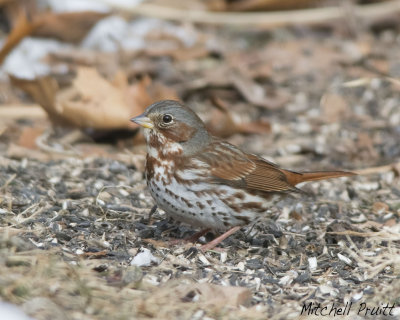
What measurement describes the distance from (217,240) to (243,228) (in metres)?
0.57

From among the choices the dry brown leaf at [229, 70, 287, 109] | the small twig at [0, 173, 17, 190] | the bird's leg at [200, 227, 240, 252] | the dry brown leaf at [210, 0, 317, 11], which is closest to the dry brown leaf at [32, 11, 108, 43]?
the dry brown leaf at [210, 0, 317, 11]

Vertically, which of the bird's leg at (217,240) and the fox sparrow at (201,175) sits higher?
the fox sparrow at (201,175)

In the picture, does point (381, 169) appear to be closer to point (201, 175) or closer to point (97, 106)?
point (201, 175)

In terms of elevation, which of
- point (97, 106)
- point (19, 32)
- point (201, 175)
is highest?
point (19, 32)

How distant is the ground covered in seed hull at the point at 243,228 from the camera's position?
3912mm

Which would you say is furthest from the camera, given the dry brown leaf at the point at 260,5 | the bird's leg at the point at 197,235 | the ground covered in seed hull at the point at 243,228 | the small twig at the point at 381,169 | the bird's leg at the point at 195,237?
the dry brown leaf at the point at 260,5

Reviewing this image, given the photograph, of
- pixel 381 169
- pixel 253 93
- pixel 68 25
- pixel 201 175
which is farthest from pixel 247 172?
pixel 68 25

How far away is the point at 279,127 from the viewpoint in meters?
7.50

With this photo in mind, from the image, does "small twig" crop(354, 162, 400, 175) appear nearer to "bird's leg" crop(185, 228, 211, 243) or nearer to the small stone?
the small stone

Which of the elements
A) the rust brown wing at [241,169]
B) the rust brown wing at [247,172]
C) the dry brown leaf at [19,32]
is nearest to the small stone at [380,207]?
the rust brown wing at [247,172]

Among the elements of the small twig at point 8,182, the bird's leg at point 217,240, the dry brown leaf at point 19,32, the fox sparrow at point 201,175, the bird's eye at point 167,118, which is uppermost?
the dry brown leaf at point 19,32

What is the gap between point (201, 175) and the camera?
483 centimetres

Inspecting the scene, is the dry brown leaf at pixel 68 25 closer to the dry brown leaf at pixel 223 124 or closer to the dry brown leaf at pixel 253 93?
the dry brown leaf at pixel 253 93

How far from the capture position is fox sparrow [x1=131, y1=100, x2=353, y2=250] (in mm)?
4723
